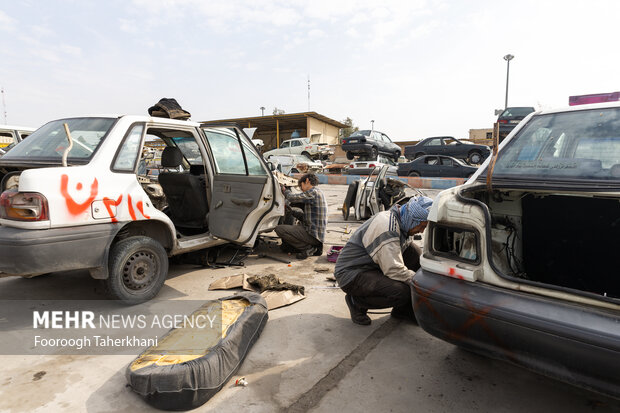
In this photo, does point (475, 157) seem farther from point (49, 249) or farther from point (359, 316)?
point (49, 249)

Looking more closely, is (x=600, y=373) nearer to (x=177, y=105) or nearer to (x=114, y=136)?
(x=114, y=136)

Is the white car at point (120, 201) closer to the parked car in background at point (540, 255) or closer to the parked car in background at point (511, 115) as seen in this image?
the parked car in background at point (540, 255)

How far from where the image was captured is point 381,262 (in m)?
2.71

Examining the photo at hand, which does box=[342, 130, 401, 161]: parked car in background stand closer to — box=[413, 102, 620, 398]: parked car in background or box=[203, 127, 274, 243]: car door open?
box=[203, 127, 274, 243]: car door open

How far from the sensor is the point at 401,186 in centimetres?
734

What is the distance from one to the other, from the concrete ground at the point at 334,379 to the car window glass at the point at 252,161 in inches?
78.3

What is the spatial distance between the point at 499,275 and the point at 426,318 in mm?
445

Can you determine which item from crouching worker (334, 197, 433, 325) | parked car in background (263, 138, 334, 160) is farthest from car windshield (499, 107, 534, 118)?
crouching worker (334, 197, 433, 325)

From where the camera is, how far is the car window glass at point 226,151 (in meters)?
4.39

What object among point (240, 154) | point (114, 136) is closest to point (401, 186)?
point (240, 154)

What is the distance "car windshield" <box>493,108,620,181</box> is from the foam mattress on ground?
199 centimetres

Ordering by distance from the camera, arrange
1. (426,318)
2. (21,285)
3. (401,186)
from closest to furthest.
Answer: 1. (426,318)
2. (21,285)
3. (401,186)

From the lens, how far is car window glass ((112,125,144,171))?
326 cm

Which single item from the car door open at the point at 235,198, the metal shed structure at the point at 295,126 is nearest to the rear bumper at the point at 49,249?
the car door open at the point at 235,198
